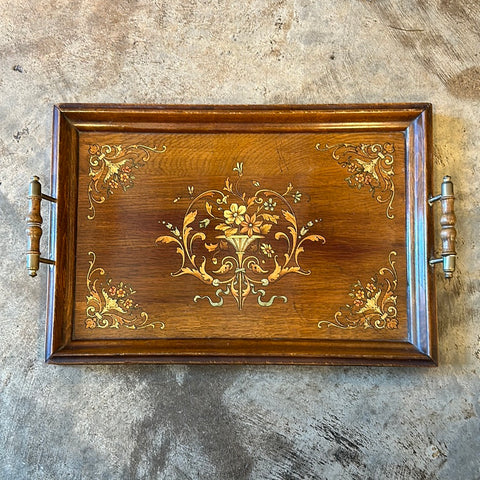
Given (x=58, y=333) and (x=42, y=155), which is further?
(x=42, y=155)

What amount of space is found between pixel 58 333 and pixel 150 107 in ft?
2.02

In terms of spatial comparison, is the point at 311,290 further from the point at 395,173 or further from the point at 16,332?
the point at 16,332

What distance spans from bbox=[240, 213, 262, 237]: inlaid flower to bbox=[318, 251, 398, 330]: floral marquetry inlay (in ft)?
0.93

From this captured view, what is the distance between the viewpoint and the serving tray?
1071 mm

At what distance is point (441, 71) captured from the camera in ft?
3.81

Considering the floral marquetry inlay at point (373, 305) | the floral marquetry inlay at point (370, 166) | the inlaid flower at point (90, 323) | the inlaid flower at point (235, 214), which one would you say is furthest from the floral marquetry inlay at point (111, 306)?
the floral marquetry inlay at point (370, 166)

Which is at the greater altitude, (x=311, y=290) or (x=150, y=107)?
(x=150, y=107)

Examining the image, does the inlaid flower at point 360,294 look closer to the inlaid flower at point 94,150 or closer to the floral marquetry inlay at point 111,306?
the floral marquetry inlay at point 111,306

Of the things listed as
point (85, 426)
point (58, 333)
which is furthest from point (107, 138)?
point (85, 426)

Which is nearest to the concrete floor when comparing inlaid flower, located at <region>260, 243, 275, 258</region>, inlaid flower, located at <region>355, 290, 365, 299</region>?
inlaid flower, located at <region>355, 290, 365, 299</region>

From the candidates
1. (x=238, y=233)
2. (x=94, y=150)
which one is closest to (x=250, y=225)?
(x=238, y=233)

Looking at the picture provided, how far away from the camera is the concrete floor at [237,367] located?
1.08 m

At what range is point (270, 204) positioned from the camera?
1101mm

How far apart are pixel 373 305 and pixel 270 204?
36cm
